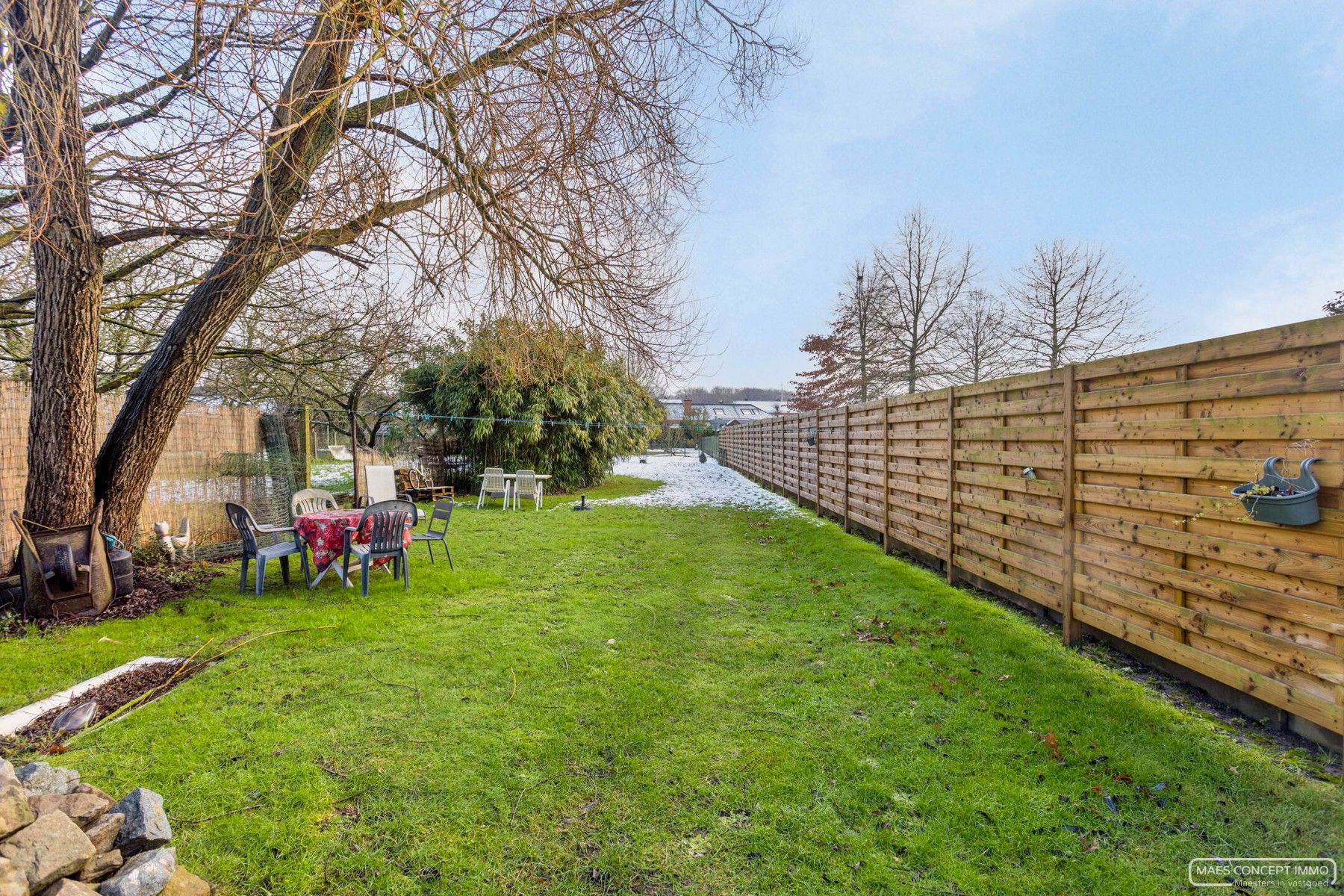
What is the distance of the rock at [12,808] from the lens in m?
1.49

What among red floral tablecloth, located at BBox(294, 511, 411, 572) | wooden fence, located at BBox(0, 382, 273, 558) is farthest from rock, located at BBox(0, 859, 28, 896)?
wooden fence, located at BBox(0, 382, 273, 558)

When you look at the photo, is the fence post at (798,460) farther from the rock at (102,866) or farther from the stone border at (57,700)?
the rock at (102,866)

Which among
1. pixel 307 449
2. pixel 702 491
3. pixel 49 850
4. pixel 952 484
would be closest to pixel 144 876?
pixel 49 850

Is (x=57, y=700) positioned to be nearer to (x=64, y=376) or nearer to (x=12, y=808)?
(x=12, y=808)

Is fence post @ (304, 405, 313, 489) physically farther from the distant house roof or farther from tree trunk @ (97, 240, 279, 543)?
the distant house roof

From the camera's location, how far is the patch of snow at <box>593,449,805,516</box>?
1138cm

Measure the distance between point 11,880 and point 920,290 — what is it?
61.6 feet

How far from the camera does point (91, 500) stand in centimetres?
462

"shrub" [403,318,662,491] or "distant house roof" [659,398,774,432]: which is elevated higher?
"distant house roof" [659,398,774,432]

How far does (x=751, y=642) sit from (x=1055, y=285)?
17.2 metres

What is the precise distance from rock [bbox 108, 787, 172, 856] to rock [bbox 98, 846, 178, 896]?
6 cm

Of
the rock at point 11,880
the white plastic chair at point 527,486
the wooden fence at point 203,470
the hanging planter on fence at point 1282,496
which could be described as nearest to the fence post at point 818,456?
the white plastic chair at point 527,486

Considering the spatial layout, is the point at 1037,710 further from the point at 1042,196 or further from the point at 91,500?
the point at 1042,196

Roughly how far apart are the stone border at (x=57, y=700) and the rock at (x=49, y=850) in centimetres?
172
